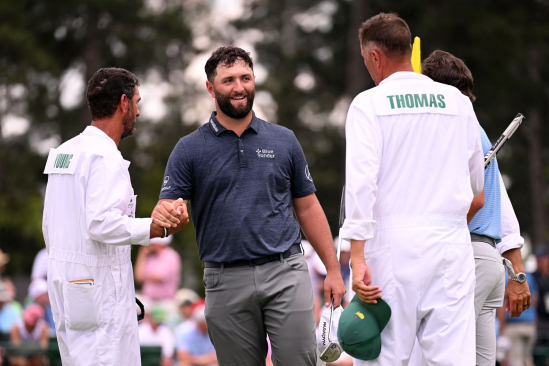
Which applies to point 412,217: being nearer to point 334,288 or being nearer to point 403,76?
point 403,76

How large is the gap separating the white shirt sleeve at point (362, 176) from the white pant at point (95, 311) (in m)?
1.48

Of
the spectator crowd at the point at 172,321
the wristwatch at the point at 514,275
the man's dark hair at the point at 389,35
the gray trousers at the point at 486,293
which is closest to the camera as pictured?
the man's dark hair at the point at 389,35

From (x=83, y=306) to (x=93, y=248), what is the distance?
1.11 feet

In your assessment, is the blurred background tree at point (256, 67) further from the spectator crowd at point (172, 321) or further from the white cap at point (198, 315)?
the white cap at point (198, 315)

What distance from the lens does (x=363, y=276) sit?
14.2 ft

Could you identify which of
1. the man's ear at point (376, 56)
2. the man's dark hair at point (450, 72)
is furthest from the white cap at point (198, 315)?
the man's ear at point (376, 56)

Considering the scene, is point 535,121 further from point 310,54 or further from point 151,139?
point 151,139

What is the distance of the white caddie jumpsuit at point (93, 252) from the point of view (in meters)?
4.90

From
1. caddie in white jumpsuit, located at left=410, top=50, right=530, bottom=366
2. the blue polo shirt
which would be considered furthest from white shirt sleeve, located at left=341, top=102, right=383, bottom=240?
the blue polo shirt

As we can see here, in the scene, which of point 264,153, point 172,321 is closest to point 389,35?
point 264,153

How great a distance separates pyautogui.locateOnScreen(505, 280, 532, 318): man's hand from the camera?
5363 mm

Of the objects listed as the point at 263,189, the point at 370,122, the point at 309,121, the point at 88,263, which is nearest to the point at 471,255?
the point at 370,122

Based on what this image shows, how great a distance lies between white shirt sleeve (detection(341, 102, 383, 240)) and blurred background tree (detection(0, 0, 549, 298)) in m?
18.1

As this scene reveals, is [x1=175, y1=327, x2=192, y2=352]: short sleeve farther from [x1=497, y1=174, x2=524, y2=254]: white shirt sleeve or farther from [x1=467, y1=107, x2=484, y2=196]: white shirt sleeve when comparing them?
[x1=467, y1=107, x2=484, y2=196]: white shirt sleeve
